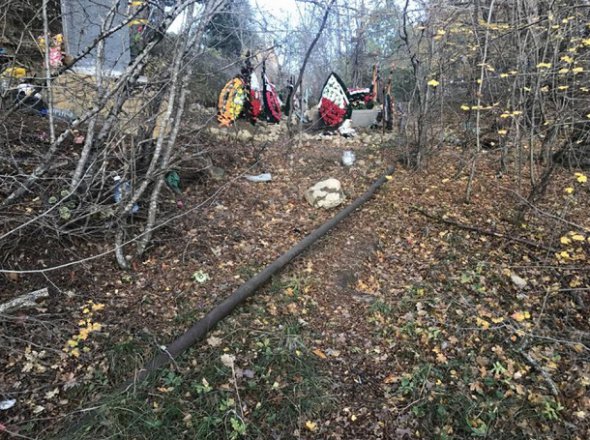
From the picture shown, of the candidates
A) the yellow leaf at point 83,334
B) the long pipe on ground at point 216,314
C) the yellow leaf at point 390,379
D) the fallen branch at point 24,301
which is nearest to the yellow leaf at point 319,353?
the yellow leaf at point 390,379

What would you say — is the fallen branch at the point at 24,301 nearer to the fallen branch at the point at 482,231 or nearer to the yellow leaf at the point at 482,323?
the yellow leaf at the point at 482,323

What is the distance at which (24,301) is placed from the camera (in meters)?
3.60

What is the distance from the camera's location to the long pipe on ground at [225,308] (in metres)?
3.28

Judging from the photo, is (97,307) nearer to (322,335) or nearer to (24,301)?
(24,301)

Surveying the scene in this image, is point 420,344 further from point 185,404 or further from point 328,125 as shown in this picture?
point 328,125

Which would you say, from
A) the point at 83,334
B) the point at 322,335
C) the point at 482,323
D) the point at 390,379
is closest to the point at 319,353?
the point at 322,335

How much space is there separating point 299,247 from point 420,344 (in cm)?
182

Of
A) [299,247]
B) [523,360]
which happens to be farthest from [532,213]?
[299,247]

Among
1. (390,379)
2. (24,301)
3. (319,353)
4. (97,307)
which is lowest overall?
(390,379)

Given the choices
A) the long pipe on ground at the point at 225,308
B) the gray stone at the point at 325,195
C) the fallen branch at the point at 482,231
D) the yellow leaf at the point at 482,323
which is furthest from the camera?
the gray stone at the point at 325,195

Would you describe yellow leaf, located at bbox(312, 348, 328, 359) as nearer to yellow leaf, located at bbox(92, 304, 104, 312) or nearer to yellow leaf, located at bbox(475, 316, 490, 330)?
yellow leaf, located at bbox(475, 316, 490, 330)

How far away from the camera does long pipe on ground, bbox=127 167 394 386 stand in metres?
3.28

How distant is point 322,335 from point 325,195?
10.0ft

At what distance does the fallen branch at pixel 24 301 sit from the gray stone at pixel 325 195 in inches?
158
